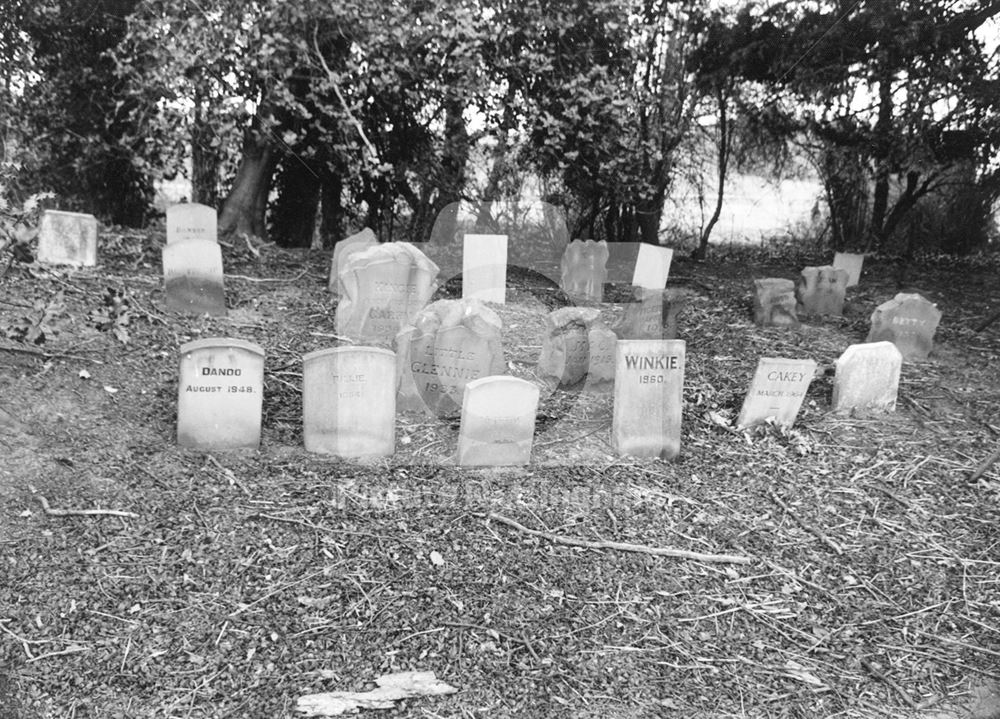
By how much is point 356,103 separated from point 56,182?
523cm

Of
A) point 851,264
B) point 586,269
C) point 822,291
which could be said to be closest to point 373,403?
point 586,269

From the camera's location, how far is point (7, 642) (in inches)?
137

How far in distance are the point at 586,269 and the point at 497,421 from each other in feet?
17.6

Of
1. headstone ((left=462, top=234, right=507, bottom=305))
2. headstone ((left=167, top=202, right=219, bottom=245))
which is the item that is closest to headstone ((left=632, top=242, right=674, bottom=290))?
headstone ((left=462, top=234, right=507, bottom=305))

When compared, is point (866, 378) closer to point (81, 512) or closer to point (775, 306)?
point (775, 306)

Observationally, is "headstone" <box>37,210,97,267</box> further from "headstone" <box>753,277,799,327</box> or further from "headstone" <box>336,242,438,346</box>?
"headstone" <box>753,277,799,327</box>

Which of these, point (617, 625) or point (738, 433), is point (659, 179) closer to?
point (738, 433)

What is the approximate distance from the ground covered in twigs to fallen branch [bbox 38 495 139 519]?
0.9 inches

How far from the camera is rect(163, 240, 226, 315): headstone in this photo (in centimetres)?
761

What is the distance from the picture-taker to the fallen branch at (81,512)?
420 centimetres

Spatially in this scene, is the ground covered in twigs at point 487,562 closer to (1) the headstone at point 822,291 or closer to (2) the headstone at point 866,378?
(2) the headstone at point 866,378

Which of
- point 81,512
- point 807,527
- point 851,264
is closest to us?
point 81,512

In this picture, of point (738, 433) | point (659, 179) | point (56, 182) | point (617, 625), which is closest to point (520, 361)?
point (738, 433)

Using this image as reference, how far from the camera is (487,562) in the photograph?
4.26 m
